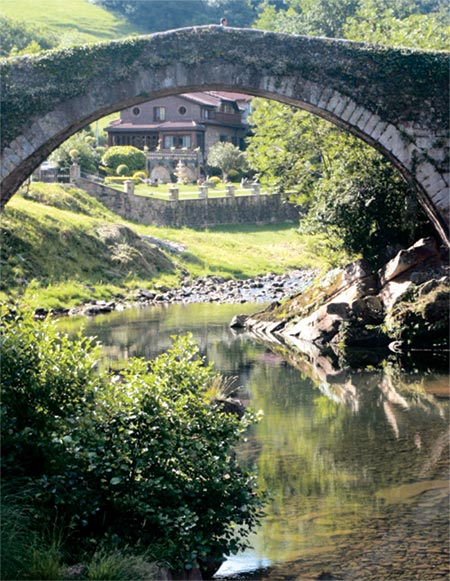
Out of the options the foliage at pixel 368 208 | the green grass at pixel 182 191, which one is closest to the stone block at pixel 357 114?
the foliage at pixel 368 208

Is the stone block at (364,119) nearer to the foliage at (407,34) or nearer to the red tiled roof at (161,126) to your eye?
the foliage at (407,34)

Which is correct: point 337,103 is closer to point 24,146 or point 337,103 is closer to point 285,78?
point 285,78

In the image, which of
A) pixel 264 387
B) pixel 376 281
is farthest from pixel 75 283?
pixel 264 387

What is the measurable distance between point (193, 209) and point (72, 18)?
56.2m

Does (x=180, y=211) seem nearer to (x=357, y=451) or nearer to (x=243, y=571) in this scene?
(x=357, y=451)

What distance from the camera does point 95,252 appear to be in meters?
34.5

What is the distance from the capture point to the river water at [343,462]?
876cm

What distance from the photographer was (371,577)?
27.3 feet

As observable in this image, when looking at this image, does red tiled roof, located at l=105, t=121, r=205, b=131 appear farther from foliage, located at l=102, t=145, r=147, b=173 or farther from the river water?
the river water

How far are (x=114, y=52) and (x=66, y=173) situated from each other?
3230 cm

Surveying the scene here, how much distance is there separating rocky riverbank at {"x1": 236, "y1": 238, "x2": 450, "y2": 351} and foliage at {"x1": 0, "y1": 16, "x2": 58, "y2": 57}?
173 feet

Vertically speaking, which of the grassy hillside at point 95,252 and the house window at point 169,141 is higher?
the house window at point 169,141

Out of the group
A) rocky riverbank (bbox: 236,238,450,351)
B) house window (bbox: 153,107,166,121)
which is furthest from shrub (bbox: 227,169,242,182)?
rocky riverbank (bbox: 236,238,450,351)

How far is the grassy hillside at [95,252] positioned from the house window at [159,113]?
21022 mm
